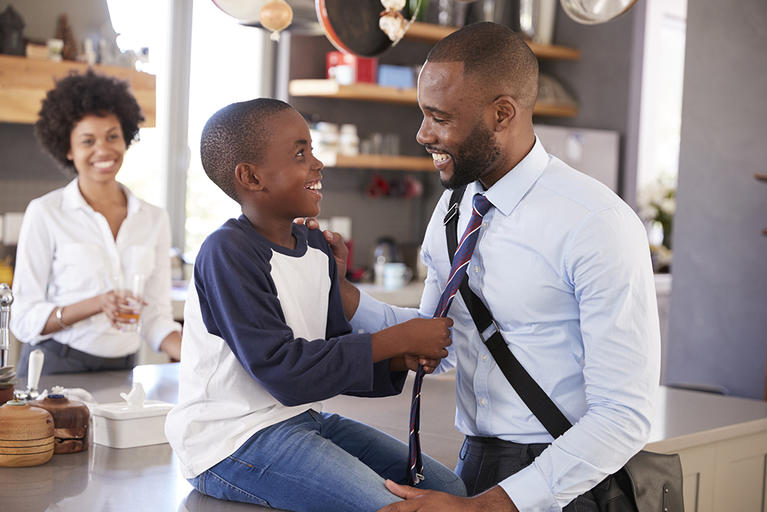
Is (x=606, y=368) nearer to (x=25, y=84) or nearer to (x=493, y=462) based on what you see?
(x=493, y=462)

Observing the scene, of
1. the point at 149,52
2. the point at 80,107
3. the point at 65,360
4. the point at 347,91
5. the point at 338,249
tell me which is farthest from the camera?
the point at 347,91

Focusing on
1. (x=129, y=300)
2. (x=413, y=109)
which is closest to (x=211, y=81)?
(x=413, y=109)

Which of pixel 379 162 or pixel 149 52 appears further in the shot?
pixel 379 162

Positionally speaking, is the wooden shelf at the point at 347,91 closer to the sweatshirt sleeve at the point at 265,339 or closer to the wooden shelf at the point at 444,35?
the wooden shelf at the point at 444,35

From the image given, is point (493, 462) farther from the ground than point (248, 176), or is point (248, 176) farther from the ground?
point (248, 176)

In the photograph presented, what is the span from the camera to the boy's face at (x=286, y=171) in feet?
5.01

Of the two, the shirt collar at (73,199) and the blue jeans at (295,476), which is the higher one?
the shirt collar at (73,199)

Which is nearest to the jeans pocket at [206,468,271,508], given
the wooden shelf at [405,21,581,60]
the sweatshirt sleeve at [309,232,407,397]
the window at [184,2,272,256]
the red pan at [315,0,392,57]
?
the sweatshirt sleeve at [309,232,407,397]

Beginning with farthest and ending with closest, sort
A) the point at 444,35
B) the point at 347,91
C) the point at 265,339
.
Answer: the point at 444,35, the point at 347,91, the point at 265,339

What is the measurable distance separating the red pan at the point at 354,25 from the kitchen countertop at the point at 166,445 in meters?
0.86

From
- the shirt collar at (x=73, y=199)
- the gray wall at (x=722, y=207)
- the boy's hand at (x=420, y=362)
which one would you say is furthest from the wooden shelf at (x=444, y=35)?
the boy's hand at (x=420, y=362)

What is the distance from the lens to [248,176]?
5.07 feet

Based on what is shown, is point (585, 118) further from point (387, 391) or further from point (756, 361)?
point (387, 391)

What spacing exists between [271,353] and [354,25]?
1.11m
